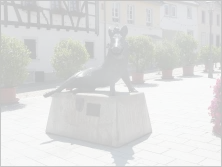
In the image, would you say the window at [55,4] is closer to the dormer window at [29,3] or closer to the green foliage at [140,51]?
the dormer window at [29,3]

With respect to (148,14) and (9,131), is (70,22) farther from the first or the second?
(9,131)

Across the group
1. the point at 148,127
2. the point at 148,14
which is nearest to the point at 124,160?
the point at 148,127

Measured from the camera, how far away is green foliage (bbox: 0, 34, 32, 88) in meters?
9.80

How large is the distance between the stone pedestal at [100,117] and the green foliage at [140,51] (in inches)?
382

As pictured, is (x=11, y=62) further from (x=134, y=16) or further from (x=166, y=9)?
(x=166, y=9)

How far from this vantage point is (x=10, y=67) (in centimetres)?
982

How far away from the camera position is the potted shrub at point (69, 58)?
1280 cm

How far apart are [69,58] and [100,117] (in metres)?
7.81

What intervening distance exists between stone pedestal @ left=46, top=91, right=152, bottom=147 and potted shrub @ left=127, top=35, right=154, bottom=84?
9547 millimetres

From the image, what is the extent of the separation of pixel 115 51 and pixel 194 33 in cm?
3016

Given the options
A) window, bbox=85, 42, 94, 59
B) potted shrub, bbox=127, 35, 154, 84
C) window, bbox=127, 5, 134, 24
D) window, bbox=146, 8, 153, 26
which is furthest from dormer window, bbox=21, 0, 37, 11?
window, bbox=146, 8, 153, 26

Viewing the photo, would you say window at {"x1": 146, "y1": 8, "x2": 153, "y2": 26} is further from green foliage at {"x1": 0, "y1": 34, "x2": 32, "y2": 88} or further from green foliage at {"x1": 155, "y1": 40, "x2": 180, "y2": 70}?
green foliage at {"x1": 0, "y1": 34, "x2": 32, "y2": 88}

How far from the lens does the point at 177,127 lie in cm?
643

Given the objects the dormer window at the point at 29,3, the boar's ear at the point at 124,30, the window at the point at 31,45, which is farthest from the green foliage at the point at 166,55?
the boar's ear at the point at 124,30
